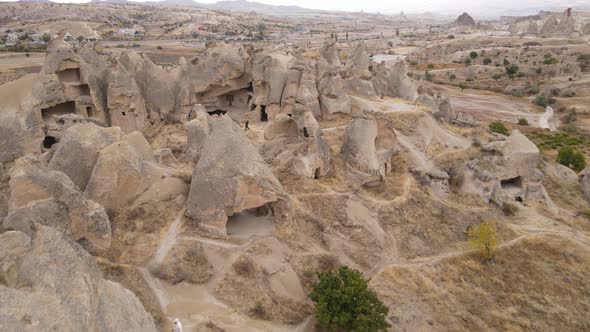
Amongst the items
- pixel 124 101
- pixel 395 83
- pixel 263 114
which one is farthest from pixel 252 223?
pixel 395 83

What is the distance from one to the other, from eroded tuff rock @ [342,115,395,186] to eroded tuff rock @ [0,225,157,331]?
1292 centimetres

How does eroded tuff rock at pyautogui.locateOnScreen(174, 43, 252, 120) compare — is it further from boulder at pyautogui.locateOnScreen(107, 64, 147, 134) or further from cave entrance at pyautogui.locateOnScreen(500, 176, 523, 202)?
cave entrance at pyautogui.locateOnScreen(500, 176, 523, 202)

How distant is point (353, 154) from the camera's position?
1939cm

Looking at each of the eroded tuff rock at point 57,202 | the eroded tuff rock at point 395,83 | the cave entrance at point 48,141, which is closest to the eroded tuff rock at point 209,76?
the cave entrance at point 48,141

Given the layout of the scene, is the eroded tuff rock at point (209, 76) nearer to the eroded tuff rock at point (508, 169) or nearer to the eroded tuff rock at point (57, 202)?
the eroded tuff rock at point (57, 202)

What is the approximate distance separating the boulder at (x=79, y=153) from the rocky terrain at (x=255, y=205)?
44mm

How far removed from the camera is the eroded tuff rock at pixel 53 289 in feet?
18.4

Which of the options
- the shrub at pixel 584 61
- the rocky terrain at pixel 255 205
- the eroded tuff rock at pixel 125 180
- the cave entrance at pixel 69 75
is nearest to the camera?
the rocky terrain at pixel 255 205

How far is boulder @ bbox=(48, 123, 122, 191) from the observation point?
13.8 metres

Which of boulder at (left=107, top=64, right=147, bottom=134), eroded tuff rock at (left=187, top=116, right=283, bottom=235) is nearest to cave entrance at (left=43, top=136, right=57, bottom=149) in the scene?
boulder at (left=107, top=64, right=147, bottom=134)

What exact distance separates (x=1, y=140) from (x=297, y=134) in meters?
12.4

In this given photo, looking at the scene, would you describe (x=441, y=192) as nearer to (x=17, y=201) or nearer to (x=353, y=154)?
(x=353, y=154)

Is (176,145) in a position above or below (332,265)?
above

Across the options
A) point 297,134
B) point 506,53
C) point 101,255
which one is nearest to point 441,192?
point 297,134
